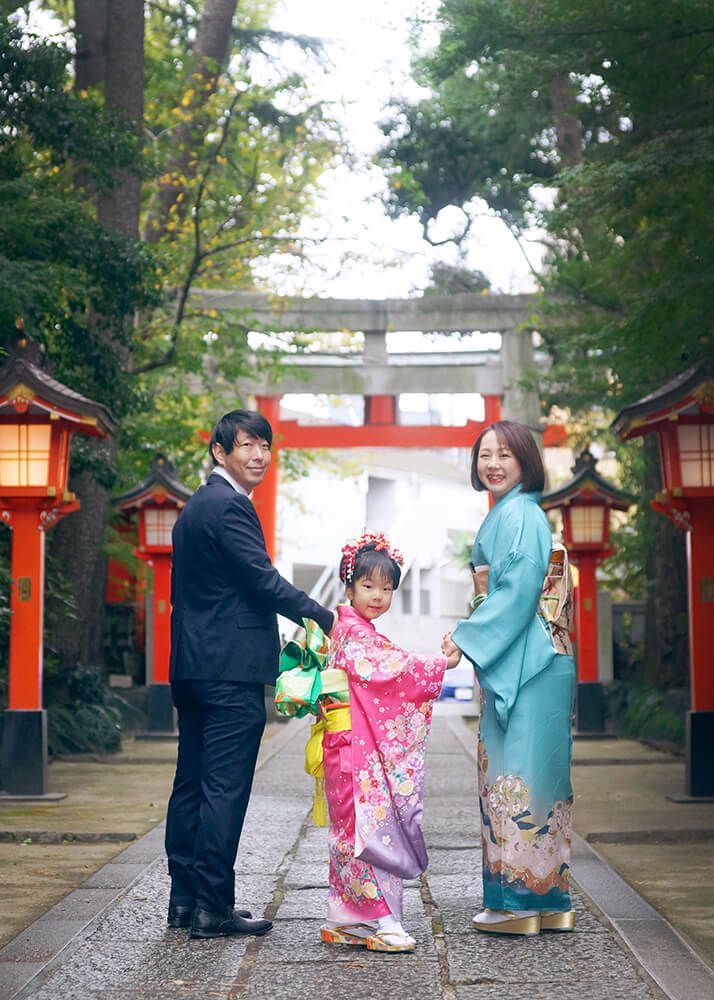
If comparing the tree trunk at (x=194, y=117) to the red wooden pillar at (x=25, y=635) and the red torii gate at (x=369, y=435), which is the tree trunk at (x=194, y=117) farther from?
the red wooden pillar at (x=25, y=635)

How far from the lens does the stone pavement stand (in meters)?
4.05

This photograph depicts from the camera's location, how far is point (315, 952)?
15.0 ft

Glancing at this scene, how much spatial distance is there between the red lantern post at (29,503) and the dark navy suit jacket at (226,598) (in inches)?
188

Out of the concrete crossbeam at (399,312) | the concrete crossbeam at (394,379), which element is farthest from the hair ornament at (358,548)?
the concrete crossbeam at (394,379)

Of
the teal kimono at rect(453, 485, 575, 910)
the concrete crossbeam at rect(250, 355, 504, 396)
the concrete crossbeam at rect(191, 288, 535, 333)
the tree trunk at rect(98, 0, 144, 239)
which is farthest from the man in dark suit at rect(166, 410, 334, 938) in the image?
the concrete crossbeam at rect(250, 355, 504, 396)

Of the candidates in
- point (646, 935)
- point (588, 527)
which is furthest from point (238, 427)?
point (588, 527)

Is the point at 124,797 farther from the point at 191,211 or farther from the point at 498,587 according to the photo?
the point at 191,211

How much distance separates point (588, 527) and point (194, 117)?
6.41 m

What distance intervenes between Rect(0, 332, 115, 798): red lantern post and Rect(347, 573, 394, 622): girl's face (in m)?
5.20

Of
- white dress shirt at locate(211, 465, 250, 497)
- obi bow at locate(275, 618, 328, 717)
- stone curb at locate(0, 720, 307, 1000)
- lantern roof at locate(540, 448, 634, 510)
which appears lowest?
stone curb at locate(0, 720, 307, 1000)

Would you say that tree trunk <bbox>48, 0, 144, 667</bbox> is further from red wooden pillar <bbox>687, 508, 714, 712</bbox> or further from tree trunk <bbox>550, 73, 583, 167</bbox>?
red wooden pillar <bbox>687, 508, 714, 712</bbox>

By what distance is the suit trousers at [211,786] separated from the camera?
4.82 m

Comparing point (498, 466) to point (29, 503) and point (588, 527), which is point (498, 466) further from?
point (588, 527)

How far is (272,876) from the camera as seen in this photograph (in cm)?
609
